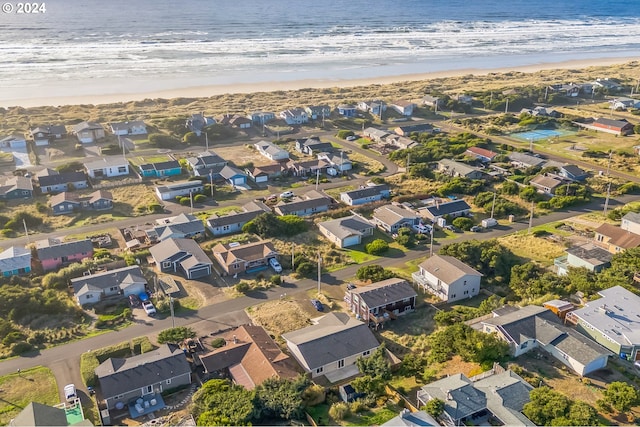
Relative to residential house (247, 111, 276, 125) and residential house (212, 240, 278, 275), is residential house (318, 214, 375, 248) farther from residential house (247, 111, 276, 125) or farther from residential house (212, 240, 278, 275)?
residential house (247, 111, 276, 125)

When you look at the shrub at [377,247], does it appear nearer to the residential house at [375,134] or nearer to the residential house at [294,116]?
the residential house at [375,134]

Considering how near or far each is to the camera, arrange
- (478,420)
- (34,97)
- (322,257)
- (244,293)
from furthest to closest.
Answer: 1. (34,97)
2. (322,257)
3. (244,293)
4. (478,420)

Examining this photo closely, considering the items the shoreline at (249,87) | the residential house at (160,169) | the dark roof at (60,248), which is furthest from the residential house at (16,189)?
the shoreline at (249,87)

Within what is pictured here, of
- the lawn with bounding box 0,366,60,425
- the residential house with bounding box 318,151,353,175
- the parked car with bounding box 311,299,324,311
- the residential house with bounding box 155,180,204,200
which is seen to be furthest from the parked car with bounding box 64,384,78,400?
the residential house with bounding box 318,151,353,175

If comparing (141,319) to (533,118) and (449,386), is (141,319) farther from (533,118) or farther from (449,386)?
(533,118)

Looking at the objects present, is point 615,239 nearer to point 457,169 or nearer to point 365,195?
point 457,169

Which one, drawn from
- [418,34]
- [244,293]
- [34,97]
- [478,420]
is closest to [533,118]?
[244,293]
